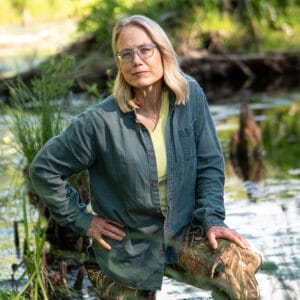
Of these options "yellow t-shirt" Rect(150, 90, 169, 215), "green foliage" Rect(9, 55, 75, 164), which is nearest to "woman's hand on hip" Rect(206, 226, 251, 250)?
"yellow t-shirt" Rect(150, 90, 169, 215)

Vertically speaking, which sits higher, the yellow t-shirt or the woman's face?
the woman's face

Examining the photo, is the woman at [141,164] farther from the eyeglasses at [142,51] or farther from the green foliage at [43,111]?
the green foliage at [43,111]

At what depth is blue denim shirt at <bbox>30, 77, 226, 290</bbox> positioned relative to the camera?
470 centimetres

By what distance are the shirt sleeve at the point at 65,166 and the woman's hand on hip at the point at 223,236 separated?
0.58 meters

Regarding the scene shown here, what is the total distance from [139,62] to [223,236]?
841mm

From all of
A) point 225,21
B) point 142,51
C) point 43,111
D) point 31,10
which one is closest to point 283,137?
point 43,111

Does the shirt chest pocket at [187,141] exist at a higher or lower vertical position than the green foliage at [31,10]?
higher

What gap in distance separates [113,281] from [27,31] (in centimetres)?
2207

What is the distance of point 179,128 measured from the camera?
473 centimetres

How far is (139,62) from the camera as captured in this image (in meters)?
4.72

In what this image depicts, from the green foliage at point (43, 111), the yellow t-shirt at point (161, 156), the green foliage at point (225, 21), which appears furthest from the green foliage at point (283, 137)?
the yellow t-shirt at point (161, 156)

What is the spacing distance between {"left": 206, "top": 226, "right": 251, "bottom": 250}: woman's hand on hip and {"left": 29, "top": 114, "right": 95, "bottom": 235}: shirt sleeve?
0.58m

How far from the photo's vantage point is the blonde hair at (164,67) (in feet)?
15.5

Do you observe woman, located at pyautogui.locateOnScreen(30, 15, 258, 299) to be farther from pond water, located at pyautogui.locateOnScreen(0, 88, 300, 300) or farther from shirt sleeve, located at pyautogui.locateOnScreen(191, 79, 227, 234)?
pond water, located at pyautogui.locateOnScreen(0, 88, 300, 300)
